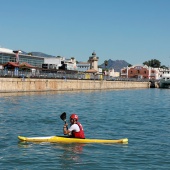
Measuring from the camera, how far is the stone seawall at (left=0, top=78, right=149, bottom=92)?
217 ft

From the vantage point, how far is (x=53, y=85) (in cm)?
8288

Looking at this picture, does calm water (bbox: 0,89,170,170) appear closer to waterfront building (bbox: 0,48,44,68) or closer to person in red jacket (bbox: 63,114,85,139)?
person in red jacket (bbox: 63,114,85,139)

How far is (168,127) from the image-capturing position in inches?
1139

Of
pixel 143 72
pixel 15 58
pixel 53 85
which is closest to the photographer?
pixel 53 85

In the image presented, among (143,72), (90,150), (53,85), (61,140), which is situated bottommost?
(90,150)

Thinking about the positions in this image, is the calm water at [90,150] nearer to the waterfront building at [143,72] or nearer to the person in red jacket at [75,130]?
the person in red jacket at [75,130]

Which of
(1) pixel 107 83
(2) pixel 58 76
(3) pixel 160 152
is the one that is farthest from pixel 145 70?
(3) pixel 160 152

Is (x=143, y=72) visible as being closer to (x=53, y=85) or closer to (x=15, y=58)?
(x=15, y=58)

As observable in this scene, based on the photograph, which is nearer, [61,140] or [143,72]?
[61,140]

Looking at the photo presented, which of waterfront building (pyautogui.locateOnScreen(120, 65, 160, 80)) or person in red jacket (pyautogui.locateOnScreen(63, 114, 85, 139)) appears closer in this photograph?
person in red jacket (pyautogui.locateOnScreen(63, 114, 85, 139))

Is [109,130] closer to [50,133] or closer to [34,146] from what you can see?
[50,133]

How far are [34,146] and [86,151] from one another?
281cm

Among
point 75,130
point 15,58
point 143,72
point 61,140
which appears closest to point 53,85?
point 15,58

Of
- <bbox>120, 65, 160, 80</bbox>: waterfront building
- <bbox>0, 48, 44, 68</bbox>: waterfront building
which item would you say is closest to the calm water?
<bbox>0, 48, 44, 68</bbox>: waterfront building
